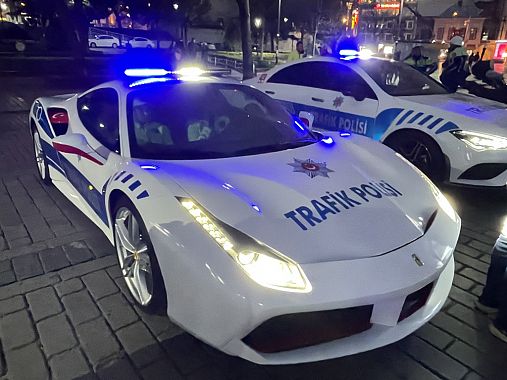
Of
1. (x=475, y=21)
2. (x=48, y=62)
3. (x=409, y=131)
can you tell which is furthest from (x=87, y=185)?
(x=475, y=21)

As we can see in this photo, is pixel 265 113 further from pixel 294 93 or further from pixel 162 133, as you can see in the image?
pixel 294 93

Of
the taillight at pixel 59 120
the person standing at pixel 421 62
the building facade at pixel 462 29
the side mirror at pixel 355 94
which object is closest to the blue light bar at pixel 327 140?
the side mirror at pixel 355 94

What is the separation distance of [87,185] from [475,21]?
6325 centimetres

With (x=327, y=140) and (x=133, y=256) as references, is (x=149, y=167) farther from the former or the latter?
(x=327, y=140)

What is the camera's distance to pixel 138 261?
2.56 metres

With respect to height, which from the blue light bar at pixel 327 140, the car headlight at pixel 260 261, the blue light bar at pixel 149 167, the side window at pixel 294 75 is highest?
the side window at pixel 294 75

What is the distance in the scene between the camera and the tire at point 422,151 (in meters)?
4.56

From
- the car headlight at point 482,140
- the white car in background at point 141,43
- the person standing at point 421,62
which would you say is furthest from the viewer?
the white car in background at point 141,43

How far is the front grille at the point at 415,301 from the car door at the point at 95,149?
193 cm

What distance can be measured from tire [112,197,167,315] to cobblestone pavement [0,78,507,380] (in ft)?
0.61

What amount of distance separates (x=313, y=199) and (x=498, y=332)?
136cm

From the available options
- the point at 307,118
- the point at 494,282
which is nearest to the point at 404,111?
the point at 307,118

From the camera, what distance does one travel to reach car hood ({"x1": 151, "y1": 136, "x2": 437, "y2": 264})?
2076mm

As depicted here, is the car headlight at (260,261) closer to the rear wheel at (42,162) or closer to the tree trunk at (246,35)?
the rear wheel at (42,162)
